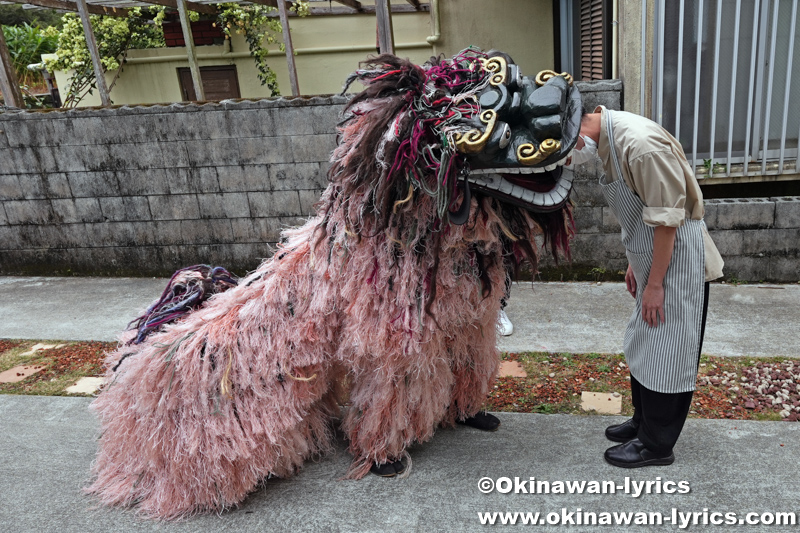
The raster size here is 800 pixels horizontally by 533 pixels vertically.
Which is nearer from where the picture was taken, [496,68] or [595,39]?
[496,68]

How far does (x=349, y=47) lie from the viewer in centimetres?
805

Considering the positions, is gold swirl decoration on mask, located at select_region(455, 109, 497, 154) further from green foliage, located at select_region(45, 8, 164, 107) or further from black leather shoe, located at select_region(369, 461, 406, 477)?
green foliage, located at select_region(45, 8, 164, 107)

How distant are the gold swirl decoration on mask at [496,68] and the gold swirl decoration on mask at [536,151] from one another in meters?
0.25

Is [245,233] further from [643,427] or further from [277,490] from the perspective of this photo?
[643,427]

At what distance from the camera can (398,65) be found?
1980mm

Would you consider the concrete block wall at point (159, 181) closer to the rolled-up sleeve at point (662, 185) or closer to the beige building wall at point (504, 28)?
the rolled-up sleeve at point (662, 185)

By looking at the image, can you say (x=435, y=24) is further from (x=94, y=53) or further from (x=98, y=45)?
(x=98, y=45)

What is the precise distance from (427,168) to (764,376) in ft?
7.96

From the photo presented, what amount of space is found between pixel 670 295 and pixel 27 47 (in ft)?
50.1

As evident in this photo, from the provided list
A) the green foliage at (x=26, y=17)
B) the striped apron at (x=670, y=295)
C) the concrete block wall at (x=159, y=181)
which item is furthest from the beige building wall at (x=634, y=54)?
the green foliage at (x=26, y=17)

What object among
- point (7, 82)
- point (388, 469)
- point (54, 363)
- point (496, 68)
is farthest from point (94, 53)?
point (388, 469)

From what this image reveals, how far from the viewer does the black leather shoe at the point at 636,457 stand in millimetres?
2396

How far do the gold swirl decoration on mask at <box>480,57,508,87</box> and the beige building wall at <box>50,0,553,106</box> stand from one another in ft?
18.6

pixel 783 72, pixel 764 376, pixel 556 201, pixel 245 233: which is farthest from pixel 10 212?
pixel 783 72
